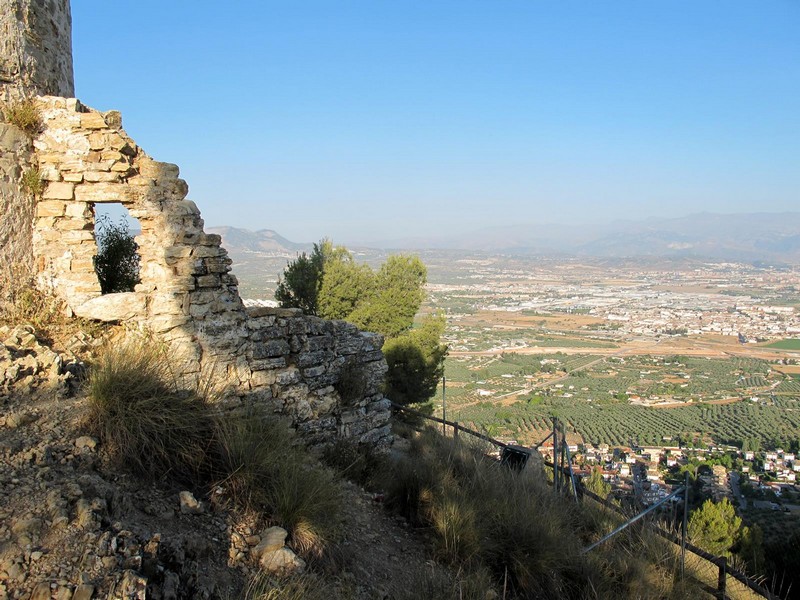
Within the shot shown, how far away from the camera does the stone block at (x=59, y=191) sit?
5.47 meters

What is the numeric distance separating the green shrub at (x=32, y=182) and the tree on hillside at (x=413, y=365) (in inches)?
399

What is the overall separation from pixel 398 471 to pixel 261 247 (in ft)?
146

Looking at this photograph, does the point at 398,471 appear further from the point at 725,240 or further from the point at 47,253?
the point at 725,240

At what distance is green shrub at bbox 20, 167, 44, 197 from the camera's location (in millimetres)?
5398

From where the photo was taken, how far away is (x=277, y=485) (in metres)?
4.38

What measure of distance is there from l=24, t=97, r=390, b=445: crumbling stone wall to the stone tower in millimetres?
361

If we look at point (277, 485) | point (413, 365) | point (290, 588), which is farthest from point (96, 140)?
point (413, 365)

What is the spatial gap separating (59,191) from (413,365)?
1057 centimetres

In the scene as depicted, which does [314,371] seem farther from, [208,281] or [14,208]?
[14,208]

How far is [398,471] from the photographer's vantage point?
6.59 meters

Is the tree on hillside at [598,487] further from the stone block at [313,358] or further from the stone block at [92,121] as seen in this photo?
the stone block at [92,121]

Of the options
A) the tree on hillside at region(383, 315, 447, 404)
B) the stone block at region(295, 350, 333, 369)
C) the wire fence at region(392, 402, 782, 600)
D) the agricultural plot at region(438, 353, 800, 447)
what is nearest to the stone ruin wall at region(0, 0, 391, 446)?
the stone block at region(295, 350, 333, 369)

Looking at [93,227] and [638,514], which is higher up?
[93,227]

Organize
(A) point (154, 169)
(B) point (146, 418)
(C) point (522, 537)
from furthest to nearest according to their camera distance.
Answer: (A) point (154, 169)
(C) point (522, 537)
(B) point (146, 418)
